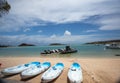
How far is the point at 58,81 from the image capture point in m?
8.38

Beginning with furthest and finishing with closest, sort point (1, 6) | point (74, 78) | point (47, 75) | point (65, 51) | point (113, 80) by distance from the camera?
point (65, 51) → point (1, 6) → point (113, 80) → point (47, 75) → point (74, 78)

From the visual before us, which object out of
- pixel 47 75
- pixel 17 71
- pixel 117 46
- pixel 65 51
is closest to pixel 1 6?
pixel 17 71

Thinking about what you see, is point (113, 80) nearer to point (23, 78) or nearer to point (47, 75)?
point (47, 75)

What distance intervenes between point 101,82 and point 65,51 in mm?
23577

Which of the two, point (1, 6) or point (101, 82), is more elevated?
point (1, 6)

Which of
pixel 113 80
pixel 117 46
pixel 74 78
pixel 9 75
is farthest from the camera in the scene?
pixel 117 46

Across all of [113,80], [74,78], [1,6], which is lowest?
[113,80]

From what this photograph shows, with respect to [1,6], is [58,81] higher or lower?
lower

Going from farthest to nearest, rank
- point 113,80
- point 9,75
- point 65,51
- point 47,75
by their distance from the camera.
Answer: point 65,51 < point 9,75 < point 113,80 < point 47,75

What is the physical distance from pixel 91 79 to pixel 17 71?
16.5 feet

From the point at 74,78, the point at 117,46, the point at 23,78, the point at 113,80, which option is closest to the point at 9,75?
the point at 23,78

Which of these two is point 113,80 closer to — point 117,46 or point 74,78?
point 74,78

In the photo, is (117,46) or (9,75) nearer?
(9,75)

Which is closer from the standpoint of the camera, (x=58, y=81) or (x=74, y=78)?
(x=74, y=78)
